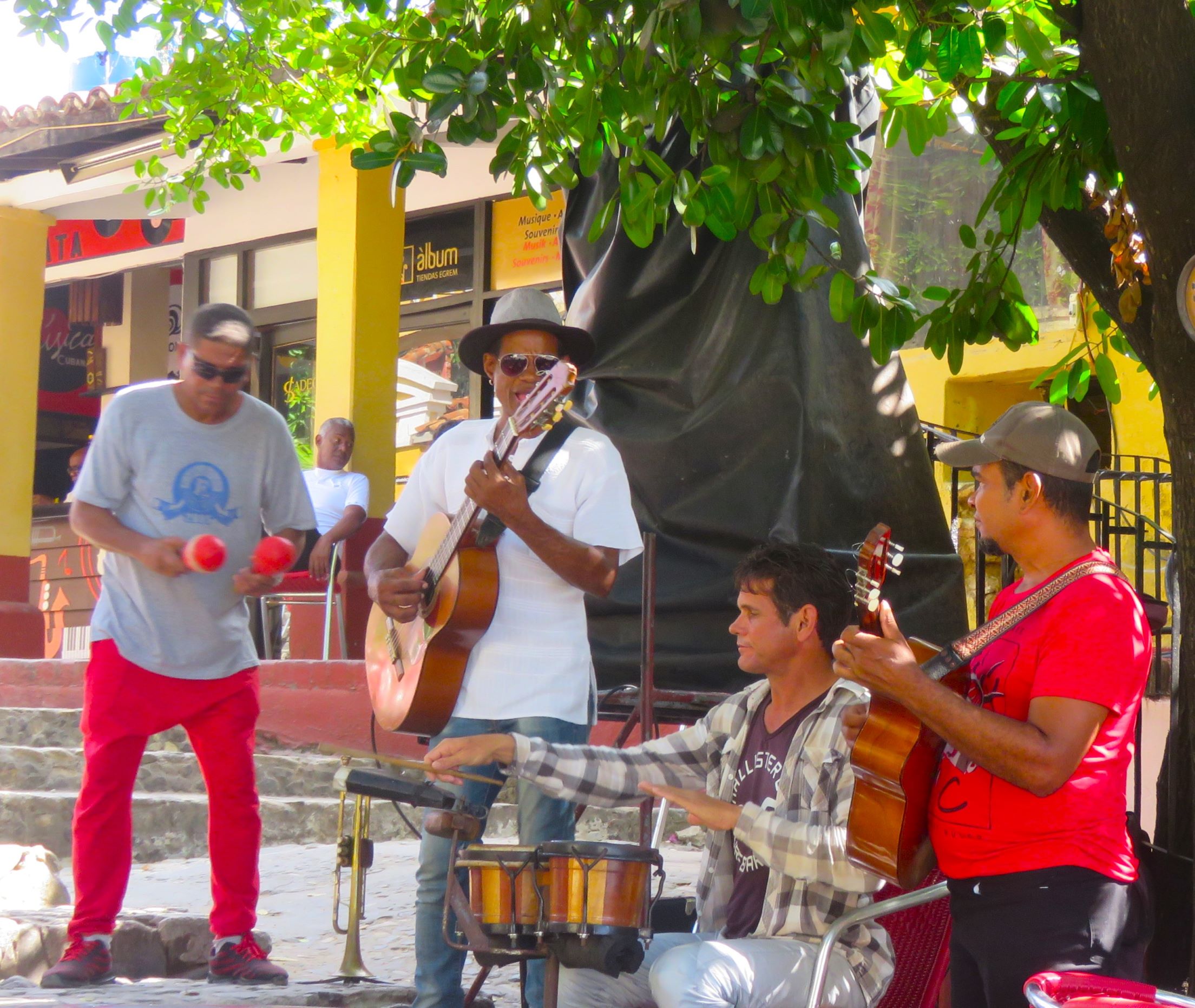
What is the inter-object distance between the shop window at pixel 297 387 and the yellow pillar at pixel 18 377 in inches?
76.1

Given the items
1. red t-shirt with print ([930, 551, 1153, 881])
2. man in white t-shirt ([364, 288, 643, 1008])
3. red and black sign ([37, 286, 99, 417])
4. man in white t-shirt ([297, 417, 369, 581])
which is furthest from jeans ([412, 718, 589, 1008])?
red and black sign ([37, 286, 99, 417])

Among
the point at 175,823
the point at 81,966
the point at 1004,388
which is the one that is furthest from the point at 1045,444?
the point at 1004,388

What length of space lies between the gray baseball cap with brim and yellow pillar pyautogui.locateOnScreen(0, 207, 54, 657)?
396 inches

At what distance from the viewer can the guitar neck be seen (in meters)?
3.84

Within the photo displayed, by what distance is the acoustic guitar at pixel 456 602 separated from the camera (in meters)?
3.77

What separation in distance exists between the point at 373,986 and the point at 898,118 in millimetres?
2917

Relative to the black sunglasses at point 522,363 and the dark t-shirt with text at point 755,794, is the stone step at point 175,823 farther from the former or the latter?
the dark t-shirt with text at point 755,794

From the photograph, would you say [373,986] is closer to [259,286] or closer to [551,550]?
[551,550]

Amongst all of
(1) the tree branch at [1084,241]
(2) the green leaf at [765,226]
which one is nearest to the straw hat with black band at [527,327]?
(2) the green leaf at [765,226]

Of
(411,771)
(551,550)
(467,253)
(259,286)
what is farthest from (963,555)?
(259,286)

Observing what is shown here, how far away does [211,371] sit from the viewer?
465 cm

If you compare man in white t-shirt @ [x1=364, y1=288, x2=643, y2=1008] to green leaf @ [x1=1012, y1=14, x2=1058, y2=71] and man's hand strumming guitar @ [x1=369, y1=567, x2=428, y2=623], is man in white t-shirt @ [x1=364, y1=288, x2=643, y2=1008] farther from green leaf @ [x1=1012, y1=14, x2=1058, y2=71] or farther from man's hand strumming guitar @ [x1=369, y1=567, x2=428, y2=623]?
green leaf @ [x1=1012, y1=14, x2=1058, y2=71]

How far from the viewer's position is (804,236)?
13.8 ft

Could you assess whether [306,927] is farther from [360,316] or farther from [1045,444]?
[360,316]
